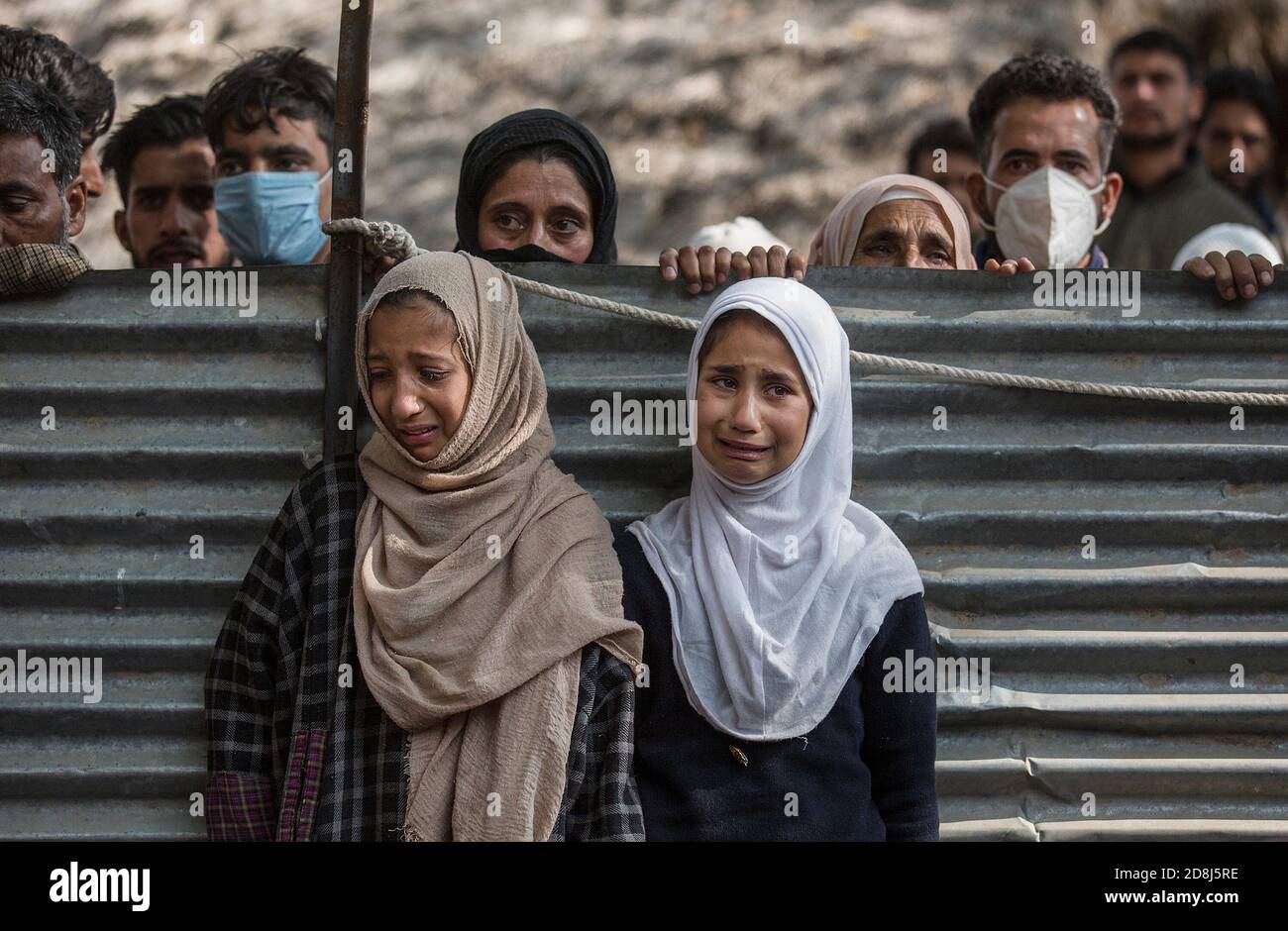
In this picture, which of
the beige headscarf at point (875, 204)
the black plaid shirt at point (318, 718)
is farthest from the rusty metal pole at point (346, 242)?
the beige headscarf at point (875, 204)

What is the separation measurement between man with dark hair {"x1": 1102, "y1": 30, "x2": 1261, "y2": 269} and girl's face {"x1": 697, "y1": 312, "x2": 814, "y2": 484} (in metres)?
2.74

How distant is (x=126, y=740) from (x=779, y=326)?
1.65 metres

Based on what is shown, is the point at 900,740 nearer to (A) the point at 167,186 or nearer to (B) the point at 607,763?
(B) the point at 607,763

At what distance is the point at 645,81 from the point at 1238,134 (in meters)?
2.59

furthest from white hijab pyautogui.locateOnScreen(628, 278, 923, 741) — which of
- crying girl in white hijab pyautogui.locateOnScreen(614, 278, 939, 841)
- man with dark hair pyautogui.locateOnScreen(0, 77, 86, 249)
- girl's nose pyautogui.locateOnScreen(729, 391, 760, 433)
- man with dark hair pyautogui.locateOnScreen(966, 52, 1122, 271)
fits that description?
man with dark hair pyautogui.locateOnScreen(0, 77, 86, 249)

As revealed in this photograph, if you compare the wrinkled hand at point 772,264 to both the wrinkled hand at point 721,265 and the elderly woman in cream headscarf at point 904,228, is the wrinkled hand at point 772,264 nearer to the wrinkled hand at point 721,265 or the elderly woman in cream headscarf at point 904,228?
the wrinkled hand at point 721,265

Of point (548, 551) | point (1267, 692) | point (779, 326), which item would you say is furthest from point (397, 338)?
point (1267, 692)

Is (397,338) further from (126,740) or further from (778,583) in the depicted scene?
(126,740)

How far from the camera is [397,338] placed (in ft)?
9.38

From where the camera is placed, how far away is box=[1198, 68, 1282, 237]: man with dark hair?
18.2 ft

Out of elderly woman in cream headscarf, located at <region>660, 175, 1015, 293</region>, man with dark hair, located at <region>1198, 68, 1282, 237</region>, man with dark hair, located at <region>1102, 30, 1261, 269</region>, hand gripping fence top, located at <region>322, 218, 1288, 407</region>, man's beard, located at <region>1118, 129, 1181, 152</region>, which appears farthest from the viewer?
man with dark hair, located at <region>1198, 68, 1282, 237</region>

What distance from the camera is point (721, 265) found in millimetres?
3268

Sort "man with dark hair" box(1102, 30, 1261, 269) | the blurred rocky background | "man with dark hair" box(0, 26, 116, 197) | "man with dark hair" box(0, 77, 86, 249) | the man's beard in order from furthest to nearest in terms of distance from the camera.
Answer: the blurred rocky background → the man's beard → "man with dark hair" box(1102, 30, 1261, 269) → "man with dark hair" box(0, 26, 116, 197) → "man with dark hair" box(0, 77, 86, 249)

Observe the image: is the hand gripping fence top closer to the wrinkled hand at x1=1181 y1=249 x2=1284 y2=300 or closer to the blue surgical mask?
the wrinkled hand at x1=1181 y1=249 x2=1284 y2=300
